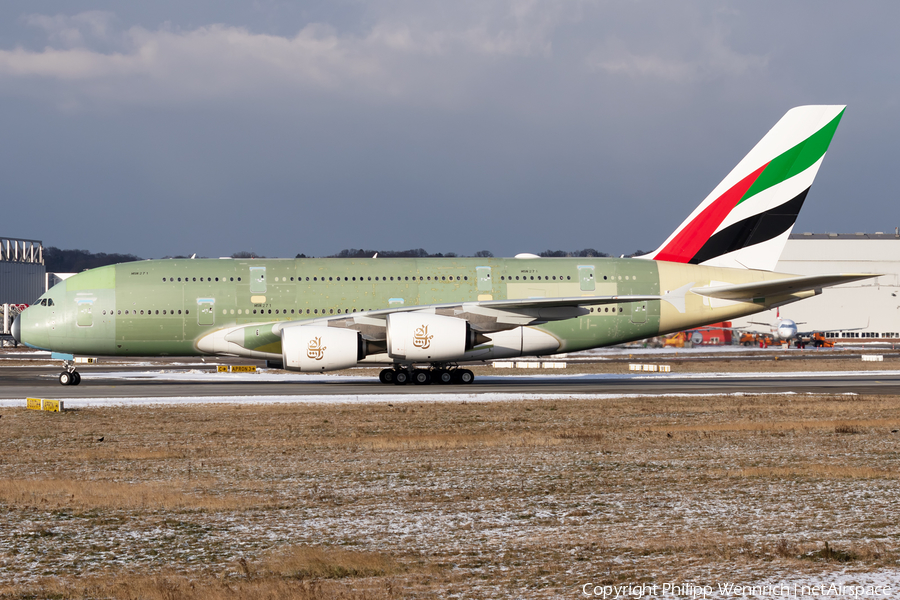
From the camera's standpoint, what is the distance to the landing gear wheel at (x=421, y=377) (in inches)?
1235

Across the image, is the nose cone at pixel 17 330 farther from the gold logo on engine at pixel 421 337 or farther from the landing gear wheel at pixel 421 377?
the gold logo on engine at pixel 421 337

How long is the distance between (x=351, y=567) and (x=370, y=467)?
564 cm

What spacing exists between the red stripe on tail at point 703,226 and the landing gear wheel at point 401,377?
10642mm

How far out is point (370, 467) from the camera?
12555mm

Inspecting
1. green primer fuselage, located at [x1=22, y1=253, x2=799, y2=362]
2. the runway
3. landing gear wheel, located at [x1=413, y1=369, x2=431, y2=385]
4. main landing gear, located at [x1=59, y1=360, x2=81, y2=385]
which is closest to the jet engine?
the runway

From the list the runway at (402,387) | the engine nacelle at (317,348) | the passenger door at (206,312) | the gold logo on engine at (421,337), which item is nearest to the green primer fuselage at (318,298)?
the passenger door at (206,312)

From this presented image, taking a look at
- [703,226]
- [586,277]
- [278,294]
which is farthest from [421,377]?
[703,226]

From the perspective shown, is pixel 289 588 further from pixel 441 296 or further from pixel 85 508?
pixel 441 296

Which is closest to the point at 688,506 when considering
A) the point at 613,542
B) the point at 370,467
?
the point at 613,542

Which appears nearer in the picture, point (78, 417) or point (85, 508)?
point (85, 508)

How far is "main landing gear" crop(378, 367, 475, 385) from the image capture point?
31.5 metres

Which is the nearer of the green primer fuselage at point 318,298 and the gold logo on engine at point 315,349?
the gold logo on engine at point 315,349

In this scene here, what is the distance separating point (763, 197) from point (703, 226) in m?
2.40

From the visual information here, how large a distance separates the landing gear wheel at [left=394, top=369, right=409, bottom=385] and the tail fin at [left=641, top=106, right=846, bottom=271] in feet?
36.8
